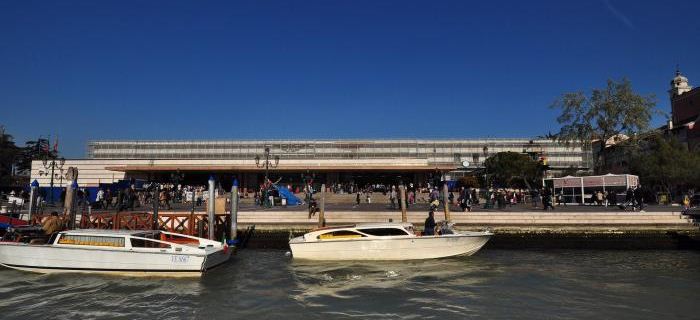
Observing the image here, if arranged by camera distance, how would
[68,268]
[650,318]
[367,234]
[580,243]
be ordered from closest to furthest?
[650,318]
[68,268]
[367,234]
[580,243]

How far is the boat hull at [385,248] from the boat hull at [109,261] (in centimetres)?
451

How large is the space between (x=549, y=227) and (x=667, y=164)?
32056 mm

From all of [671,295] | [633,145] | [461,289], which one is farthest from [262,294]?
[633,145]

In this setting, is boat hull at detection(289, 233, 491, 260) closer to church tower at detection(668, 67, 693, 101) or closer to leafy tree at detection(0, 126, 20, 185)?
leafy tree at detection(0, 126, 20, 185)

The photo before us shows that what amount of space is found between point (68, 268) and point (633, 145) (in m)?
45.2

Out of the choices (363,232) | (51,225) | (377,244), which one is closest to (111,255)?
(51,225)

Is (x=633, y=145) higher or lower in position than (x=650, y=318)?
higher

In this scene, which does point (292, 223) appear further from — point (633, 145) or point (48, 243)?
point (633, 145)

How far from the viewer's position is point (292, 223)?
2727cm

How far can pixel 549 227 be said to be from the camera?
25750 mm

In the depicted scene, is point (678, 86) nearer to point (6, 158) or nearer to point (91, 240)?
point (91, 240)

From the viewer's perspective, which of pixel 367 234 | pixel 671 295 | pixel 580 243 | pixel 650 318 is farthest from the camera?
pixel 580 243

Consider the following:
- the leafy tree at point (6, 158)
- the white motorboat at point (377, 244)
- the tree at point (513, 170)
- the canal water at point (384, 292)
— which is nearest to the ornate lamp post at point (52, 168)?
the leafy tree at point (6, 158)

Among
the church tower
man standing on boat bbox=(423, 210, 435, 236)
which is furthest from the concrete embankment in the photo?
the church tower
